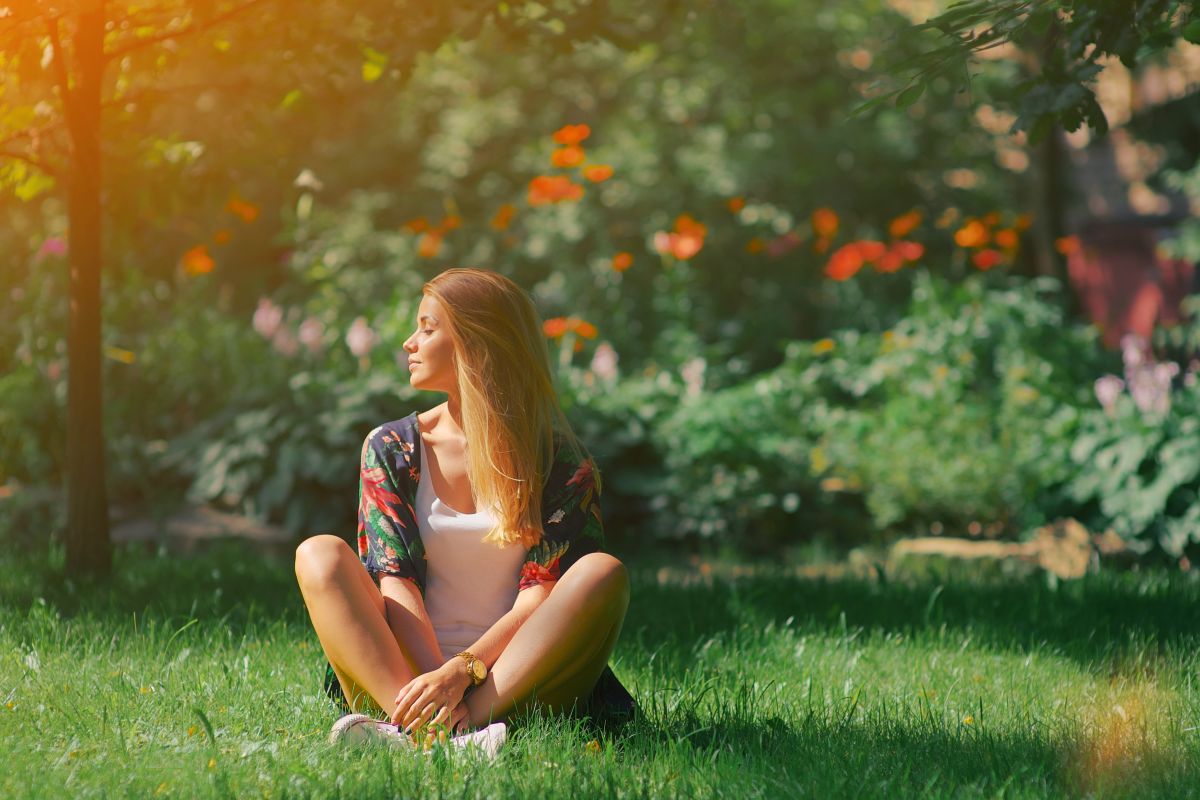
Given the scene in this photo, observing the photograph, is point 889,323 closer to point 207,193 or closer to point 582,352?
point 582,352

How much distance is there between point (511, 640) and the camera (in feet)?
9.75

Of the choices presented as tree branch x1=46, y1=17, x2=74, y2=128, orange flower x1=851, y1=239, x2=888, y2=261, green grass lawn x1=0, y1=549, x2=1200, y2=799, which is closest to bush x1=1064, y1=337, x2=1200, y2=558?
green grass lawn x1=0, y1=549, x2=1200, y2=799

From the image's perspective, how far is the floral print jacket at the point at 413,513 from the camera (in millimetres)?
3111

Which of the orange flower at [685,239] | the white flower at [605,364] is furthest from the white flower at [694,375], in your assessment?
the orange flower at [685,239]

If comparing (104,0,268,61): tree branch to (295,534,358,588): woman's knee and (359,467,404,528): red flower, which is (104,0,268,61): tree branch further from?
(295,534,358,588): woman's knee

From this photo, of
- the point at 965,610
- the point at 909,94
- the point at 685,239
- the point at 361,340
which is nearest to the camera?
the point at 909,94

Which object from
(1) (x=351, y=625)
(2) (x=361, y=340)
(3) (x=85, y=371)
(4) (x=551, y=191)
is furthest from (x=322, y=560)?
(4) (x=551, y=191)

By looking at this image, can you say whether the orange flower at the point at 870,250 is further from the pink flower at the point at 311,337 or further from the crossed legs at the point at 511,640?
the crossed legs at the point at 511,640

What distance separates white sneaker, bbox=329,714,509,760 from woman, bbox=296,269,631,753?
0.02 metres

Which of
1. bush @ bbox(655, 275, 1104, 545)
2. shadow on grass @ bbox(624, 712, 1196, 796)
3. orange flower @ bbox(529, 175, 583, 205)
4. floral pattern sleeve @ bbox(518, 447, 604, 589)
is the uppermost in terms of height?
orange flower @ bbox(529, 175, 583, 205)

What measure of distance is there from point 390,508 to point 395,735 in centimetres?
58

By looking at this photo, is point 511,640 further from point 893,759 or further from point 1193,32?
point 1193,32

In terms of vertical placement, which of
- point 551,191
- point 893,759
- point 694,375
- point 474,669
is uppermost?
point 551,191

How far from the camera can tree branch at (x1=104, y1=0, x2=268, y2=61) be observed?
4414mm
